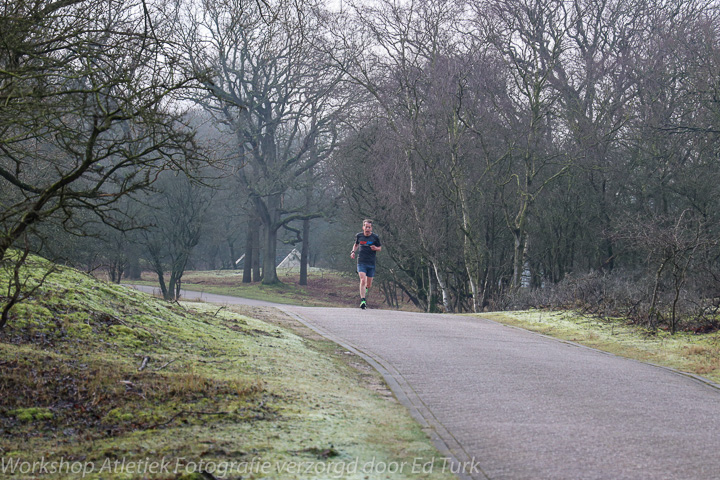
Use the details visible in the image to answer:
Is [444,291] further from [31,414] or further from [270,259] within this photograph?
[31,414]

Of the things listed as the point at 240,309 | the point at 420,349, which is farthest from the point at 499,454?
the point at 240,309

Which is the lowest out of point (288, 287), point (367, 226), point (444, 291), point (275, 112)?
point (288, 287)

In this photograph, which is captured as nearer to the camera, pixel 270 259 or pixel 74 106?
pixel 74 106

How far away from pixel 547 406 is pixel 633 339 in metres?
7.38

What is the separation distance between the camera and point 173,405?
6.51 m

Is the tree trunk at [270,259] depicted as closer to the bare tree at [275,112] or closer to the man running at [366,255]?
the bare tree at [275,112]

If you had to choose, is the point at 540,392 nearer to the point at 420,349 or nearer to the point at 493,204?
the point at 420,349

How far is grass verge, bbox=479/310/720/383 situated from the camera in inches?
458

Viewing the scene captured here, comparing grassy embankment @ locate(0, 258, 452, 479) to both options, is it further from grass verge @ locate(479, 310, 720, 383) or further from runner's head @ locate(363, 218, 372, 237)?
runner's head @ locate(363, 218, 372, 237)

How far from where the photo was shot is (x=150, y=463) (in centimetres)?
491

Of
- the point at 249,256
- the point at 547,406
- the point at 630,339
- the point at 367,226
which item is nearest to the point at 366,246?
the point at 367,226

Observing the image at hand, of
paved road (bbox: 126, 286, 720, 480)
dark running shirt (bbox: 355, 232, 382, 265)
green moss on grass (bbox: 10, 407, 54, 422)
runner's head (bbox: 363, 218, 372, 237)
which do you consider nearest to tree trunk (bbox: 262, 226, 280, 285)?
dark running shirt (bbox: 355, 232, 382, 265)

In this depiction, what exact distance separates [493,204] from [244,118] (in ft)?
60.3

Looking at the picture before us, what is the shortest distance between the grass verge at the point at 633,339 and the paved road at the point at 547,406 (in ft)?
2.33
